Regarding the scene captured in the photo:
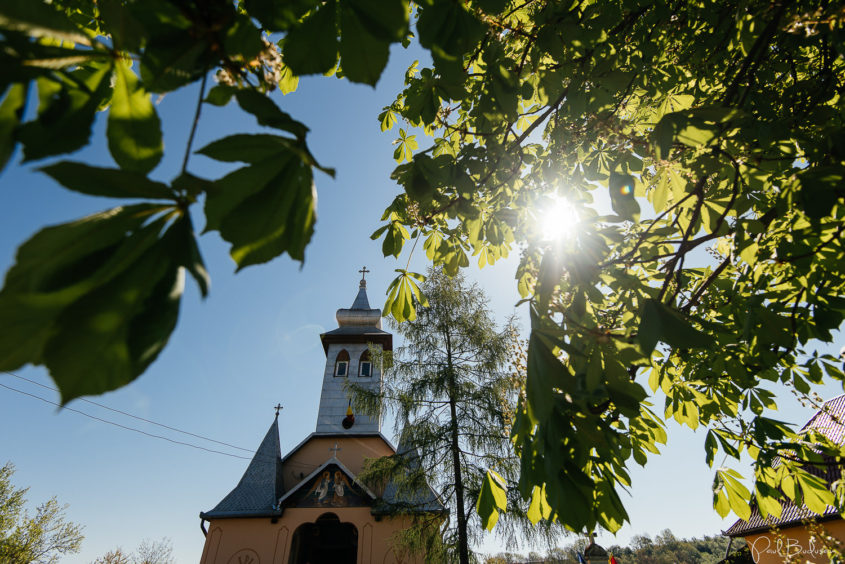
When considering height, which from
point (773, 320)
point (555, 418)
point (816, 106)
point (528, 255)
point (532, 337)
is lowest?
point (555, 418)

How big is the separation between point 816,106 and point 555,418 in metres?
3.30

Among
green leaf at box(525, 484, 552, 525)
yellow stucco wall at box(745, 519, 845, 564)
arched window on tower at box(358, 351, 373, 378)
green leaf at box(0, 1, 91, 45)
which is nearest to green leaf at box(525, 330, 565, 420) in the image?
green leaf at box(525, 484, 552, 525)

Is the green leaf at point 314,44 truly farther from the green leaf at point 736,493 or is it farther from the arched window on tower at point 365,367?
the arched window on tower at point 365,367

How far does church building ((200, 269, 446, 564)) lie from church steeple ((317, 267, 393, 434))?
50mm

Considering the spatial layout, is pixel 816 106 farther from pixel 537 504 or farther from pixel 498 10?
pixel 537 504

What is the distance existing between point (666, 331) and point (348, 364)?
20.4 metres

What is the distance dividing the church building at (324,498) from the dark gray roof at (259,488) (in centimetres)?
4

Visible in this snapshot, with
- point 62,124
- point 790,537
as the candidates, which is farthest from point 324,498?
point 62,124

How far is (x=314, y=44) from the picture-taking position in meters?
0.72

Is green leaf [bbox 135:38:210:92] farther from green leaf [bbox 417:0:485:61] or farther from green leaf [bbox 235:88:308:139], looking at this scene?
green leaf [bbox 417:0:485:61]

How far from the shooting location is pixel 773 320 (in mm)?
1861

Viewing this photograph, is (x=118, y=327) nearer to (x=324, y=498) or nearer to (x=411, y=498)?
(x=411, y=498)

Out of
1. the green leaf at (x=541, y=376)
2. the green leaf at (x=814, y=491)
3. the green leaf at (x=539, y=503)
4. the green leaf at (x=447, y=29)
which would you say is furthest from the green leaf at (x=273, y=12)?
the green leaf at (x=814, y=491)

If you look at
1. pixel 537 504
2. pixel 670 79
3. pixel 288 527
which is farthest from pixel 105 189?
pixel 288 527
